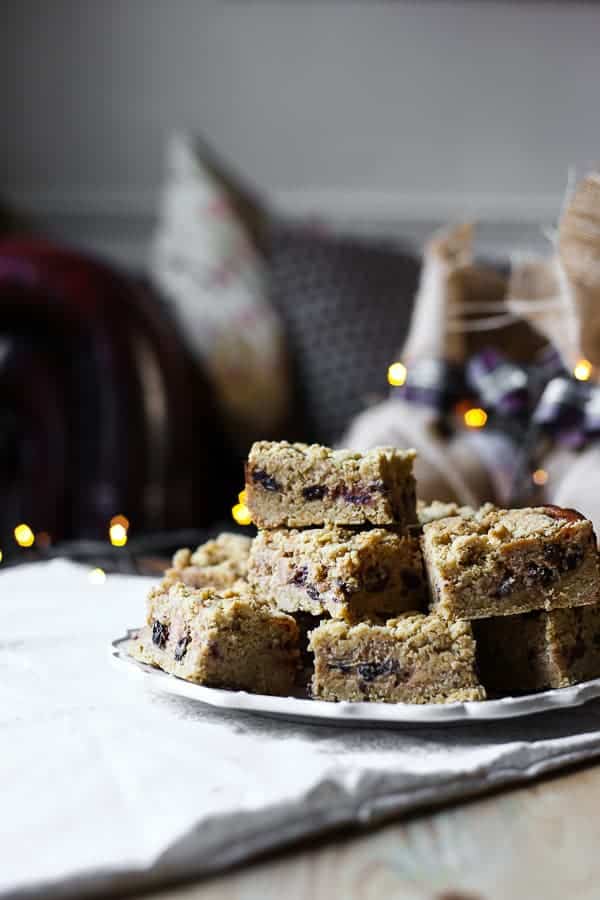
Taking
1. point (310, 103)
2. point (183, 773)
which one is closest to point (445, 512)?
point (183, 773)

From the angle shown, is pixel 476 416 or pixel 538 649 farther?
pixel 476 416

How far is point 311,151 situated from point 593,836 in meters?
2.70

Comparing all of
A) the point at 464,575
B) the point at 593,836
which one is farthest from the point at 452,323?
the point at 593,836

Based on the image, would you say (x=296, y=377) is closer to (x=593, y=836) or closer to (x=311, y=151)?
(x=311, y=151)

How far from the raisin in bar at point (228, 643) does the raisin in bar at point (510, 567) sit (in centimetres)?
12

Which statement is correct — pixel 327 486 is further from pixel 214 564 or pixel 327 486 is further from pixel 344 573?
pixel 214 564

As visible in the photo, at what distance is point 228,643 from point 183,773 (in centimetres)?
12

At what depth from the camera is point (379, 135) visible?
3.09m

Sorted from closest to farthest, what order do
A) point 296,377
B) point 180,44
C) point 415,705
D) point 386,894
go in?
1. point 386,894
2. point 415,705
3. point 296,377
4. point 180,44

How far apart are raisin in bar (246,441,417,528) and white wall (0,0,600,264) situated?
7.37 feet

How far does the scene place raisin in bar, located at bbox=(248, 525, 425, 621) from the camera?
2.63ft

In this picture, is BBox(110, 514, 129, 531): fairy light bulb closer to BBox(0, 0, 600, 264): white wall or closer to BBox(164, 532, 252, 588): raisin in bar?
BBox(164, 532, 252, 588): raisin in bar

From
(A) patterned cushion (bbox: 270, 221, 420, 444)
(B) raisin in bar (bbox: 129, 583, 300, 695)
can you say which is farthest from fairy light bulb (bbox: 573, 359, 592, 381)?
(A) patterned cushion (bbox: 270, 221, 420, 444)

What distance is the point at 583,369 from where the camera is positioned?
1.29 meters
